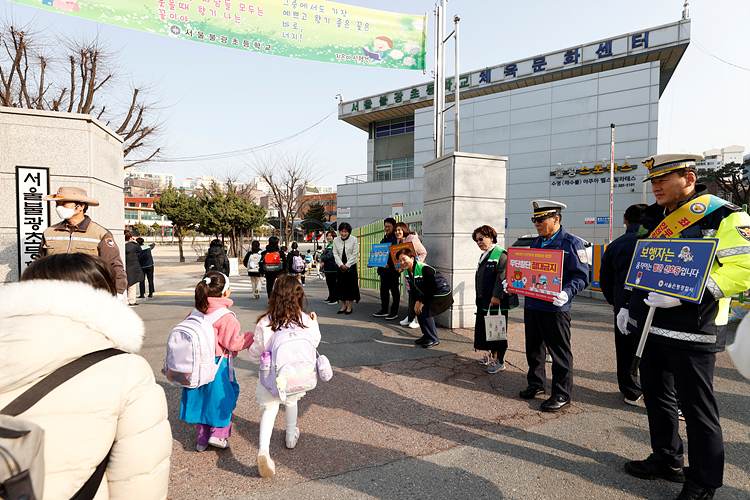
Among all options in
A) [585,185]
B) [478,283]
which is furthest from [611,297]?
[585,185]

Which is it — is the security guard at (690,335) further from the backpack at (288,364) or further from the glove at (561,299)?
Result: the backpack at (288,364)

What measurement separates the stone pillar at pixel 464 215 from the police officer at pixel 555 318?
9.04 feet

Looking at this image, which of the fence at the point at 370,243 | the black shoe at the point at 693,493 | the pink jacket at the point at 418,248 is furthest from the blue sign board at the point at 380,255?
the black shoe at the point at 693,493

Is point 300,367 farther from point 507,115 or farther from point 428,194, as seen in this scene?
point 507,115

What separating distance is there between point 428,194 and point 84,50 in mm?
16407

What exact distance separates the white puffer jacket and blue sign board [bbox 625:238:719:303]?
294cm

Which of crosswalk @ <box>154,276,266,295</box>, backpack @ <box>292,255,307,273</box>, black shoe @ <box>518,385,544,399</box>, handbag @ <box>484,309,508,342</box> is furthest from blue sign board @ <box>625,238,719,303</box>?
crosswalk @ <box>154,276,266,295</box>

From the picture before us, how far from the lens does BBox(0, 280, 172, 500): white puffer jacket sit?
1.02 m

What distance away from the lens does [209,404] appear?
296cm

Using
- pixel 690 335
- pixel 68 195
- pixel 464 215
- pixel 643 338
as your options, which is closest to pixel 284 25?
pixel 464 215

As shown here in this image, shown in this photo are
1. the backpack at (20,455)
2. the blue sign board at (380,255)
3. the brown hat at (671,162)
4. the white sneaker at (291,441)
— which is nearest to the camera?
the backpack at (20,455)

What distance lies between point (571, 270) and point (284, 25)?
7.42 meters

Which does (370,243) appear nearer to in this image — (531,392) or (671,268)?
(531,392)

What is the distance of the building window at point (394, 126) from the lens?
1243 inches
